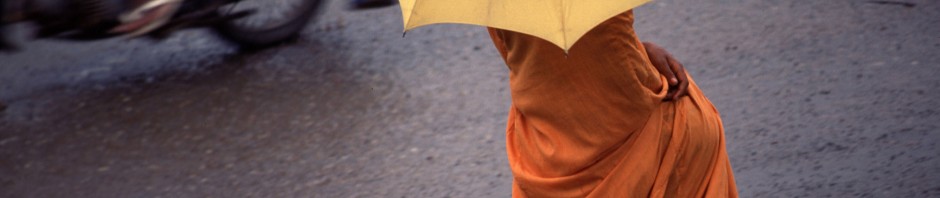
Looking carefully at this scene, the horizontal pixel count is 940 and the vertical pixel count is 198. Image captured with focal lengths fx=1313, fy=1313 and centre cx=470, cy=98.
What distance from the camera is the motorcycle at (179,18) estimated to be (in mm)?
5395

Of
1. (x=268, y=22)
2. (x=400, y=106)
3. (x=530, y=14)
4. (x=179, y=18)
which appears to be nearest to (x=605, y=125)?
(x=530, y=14)

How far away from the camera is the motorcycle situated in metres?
5.39

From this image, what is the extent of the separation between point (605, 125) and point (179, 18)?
11.0 ft

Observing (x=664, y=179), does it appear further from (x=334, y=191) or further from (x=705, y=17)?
(x=705, y=17)

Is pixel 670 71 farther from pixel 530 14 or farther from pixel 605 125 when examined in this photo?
pixel 530 14

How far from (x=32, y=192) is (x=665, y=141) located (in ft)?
8.62

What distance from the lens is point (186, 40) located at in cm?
629

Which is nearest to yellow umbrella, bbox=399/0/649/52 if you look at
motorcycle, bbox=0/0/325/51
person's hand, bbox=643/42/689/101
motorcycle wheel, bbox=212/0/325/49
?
person's hand, bbox=643/42/689/101

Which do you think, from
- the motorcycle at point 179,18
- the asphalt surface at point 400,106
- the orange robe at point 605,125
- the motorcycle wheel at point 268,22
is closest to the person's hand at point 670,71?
the orange robe at point 605,125

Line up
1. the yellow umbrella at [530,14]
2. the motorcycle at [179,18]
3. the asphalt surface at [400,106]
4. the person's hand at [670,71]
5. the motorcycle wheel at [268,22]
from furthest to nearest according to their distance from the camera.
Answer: the motorcycle wheel at [268,22]
the motorcycle at [179,18]
the asphalt surface at [400,106]
the person's hand at [670,71]
the yellow umbrella at [530,14]

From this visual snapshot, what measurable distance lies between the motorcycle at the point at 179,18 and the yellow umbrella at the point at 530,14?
339 cm

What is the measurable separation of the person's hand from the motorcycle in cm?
327

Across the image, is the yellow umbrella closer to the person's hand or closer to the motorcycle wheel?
the person's hand

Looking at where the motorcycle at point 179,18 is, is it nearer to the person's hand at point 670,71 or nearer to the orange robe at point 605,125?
the orange robe at point 605,125
